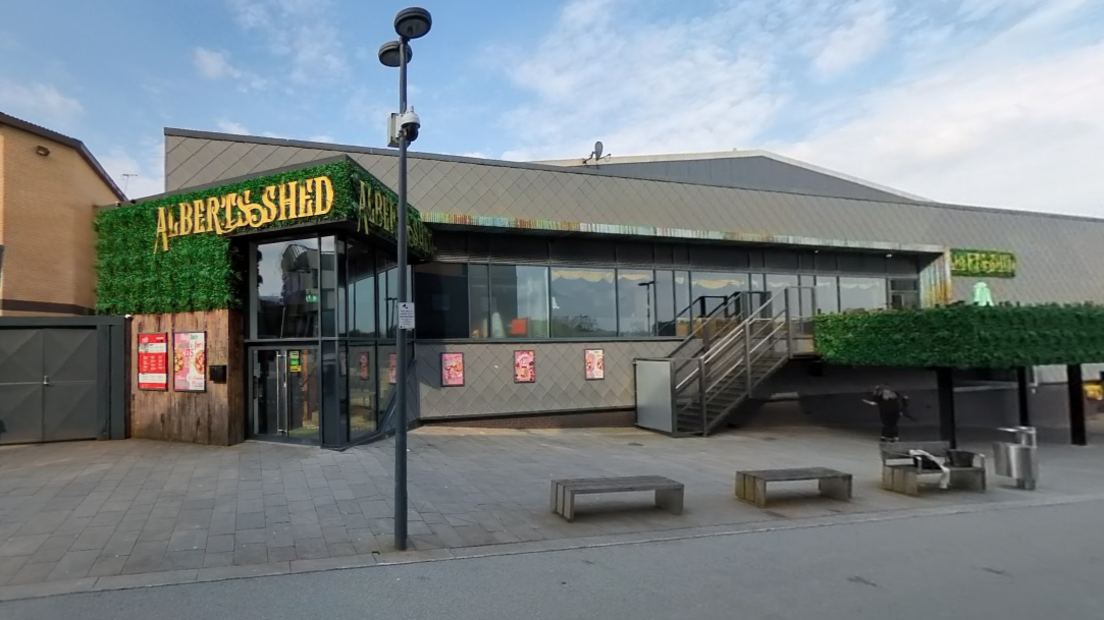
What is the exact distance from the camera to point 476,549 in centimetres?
648

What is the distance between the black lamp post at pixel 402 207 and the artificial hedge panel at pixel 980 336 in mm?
11905

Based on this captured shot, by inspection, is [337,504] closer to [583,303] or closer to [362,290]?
[362,290]

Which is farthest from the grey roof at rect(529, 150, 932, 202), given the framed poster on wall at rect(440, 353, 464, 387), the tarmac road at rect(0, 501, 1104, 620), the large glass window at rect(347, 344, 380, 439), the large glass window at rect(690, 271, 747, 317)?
the tarmac road at rect(0, 501, 1104, 620)

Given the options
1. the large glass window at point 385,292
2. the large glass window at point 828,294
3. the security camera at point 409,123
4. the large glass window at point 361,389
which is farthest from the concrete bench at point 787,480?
the large glass window at point 828,294

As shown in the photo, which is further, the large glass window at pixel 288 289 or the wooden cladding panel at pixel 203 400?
the large glass window at pixel 288 289

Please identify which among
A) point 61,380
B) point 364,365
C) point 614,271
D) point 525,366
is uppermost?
point 614,271

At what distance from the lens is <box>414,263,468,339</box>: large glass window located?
50.9 ft

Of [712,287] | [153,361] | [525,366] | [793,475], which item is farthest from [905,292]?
[153,361]

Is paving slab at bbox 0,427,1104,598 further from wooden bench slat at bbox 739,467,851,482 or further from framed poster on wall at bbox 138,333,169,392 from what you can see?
framed poster on wall at bbox 138,333,169,392

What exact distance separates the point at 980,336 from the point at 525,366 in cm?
1002

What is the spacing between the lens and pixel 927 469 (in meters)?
9.60

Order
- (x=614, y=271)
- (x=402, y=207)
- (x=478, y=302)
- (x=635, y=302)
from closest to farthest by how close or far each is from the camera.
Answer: (x=402, y=207) < (x=478, y=302) < (x=614, y=271) < (x=635, y=302)

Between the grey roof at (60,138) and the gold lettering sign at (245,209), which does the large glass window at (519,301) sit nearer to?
the gold lettering sign at (245,209)

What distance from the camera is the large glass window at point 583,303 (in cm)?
1692
